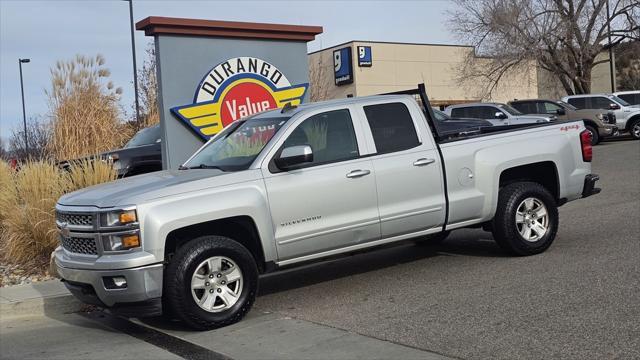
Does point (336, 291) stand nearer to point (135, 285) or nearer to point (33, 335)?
point (135, 285)

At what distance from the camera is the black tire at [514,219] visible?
771cm

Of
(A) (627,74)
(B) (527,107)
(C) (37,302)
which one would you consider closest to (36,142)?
(C) (37,302)

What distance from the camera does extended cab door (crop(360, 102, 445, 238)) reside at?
701 centimetres

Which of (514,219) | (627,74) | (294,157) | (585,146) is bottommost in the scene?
(514,219)

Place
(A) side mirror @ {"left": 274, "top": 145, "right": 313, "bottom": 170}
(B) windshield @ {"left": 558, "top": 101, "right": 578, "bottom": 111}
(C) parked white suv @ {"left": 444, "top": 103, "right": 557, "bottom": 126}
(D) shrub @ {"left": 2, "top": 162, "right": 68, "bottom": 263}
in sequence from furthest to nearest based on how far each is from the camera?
1. (B) windshield @ {"left": 558, "top": 101, "right": 578, "bottom": 111}
2. (C) parked white suv @ {"left": 444, "top": 103, "right": 557, "bottom": 126}
3. (D) shrub @ {"left": 2, "top": 162, "right": 68, "bottom": 263}
4. (A) side mirror @ {"left": 274, "top": 145, "right": 313, "bottom": 170}

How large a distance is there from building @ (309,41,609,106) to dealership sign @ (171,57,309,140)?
99.3 feet

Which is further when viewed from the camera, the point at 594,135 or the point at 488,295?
the point at 594,135

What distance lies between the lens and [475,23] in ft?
114

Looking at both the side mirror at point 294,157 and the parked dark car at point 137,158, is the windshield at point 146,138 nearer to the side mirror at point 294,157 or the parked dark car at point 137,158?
the parked dark car at point 137,158

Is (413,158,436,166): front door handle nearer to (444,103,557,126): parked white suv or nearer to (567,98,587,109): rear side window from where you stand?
(444,103,557,126): parked white suv

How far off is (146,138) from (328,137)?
713 centimetres

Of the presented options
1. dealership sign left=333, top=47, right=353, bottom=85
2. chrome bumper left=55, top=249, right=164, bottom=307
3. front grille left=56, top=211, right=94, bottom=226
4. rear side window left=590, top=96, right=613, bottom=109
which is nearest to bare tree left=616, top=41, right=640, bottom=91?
dealership sign left=333, top=47, right=353, bottom=85

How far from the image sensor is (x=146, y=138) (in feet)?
43.3

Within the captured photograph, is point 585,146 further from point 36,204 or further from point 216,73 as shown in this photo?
point 36,204
